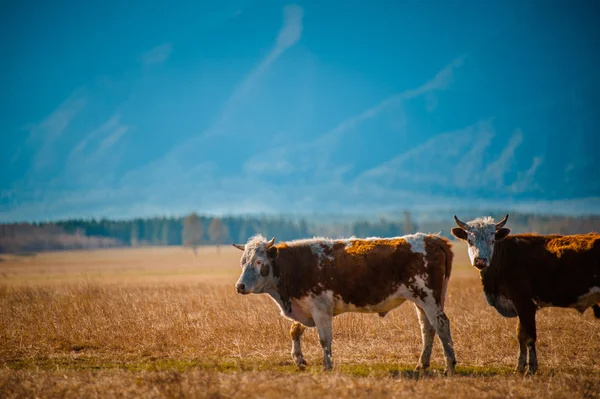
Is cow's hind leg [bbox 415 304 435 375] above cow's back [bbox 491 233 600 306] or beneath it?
beneath

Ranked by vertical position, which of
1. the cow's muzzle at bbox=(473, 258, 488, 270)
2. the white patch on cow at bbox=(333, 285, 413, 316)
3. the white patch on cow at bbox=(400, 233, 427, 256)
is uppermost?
the white patch on cow at bbox=(400, 233, 427, 256)

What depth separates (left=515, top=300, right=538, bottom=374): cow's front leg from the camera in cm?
1321

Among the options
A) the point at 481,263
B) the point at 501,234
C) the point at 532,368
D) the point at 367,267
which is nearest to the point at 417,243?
the point at 367,267

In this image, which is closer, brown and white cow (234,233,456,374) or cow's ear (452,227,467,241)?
brown and white cow (234,233,456,374)

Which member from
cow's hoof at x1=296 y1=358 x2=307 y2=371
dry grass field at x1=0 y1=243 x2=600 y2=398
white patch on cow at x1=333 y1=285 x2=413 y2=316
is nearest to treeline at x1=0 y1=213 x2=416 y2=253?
dry grass field at x1=0 y1=243 x2=600 y2=398

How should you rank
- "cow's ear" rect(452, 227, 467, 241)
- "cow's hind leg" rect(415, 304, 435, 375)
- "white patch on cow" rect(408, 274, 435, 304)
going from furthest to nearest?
"cow's ear" rect(452, 227, 467, 241) < "cow's hind leg" rect(415, 304, 435, 375) < "white patch on cow" rect(408, 274, 435, 304)

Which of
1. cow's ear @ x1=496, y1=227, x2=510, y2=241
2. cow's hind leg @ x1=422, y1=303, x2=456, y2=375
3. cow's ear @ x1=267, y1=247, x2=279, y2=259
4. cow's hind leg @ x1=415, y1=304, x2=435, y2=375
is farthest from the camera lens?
cow's ear @ x1=267, y1=247, x2=279, y2=259

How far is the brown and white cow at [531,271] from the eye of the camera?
13469mm

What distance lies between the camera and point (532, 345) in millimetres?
13250

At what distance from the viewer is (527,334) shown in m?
13.3

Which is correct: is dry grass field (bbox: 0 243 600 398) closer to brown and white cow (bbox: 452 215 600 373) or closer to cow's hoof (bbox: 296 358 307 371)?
cow's hoof (bbox: 296 358 307 371)

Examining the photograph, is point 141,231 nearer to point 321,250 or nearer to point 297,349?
A: point 321,250

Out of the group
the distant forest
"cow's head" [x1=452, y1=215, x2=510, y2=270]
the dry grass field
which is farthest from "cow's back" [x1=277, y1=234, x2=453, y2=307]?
the distant forest

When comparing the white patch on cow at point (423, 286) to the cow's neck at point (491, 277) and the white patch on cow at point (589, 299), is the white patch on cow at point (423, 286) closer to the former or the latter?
the cow's neck at point (491, 277)
